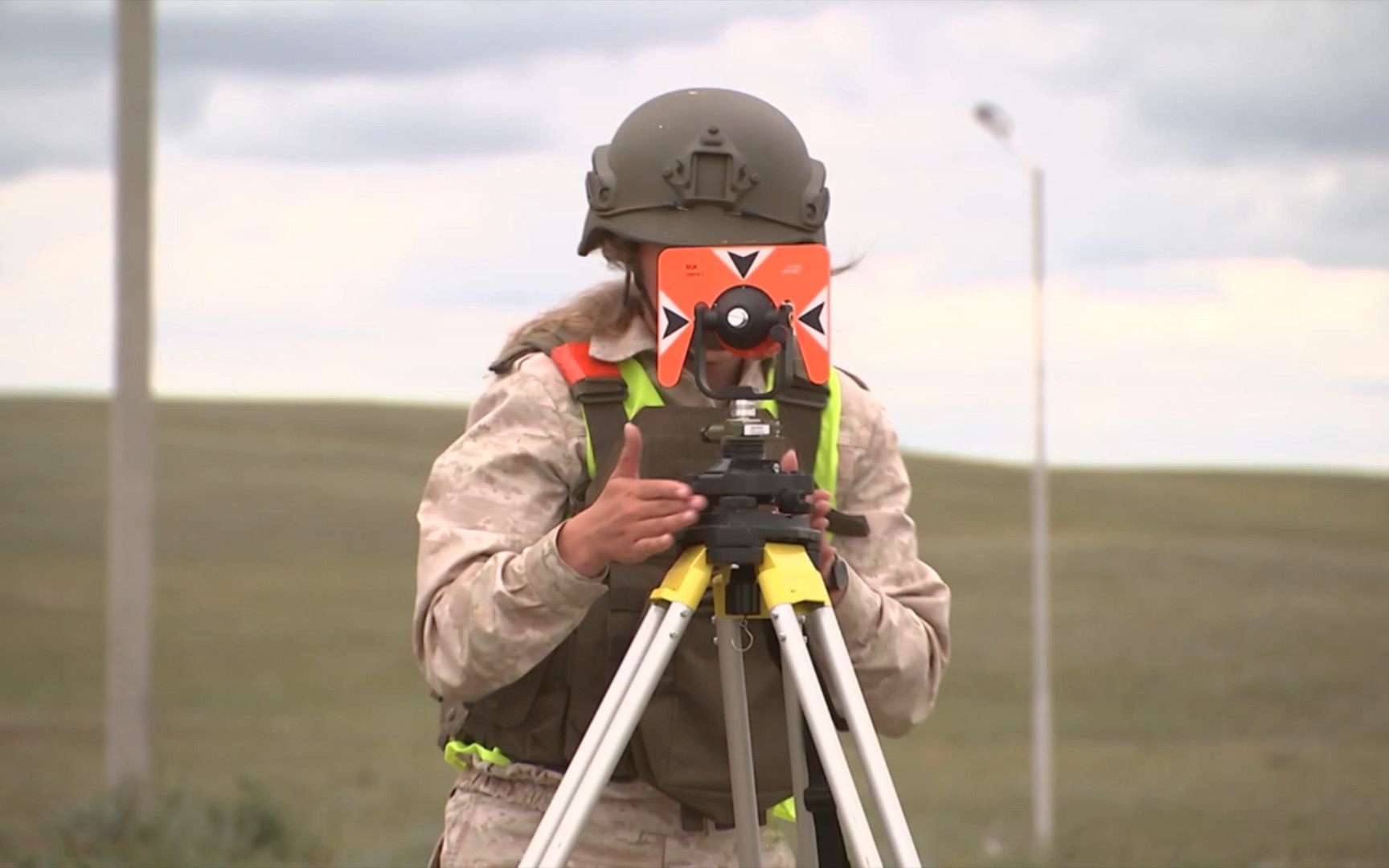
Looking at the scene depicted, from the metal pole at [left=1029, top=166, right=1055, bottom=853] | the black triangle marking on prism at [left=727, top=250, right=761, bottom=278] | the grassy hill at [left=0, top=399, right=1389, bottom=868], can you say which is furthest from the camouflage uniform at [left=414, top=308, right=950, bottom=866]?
the metal pole at [left=1029, top=166, right=1055, bottom=853]

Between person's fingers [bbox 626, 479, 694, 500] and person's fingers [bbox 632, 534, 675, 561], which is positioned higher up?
person's fingers [bbox 626, 479, 694, 500]

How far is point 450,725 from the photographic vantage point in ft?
11.3

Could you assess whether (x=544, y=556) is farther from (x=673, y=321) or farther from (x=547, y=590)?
(x=673, y=321)

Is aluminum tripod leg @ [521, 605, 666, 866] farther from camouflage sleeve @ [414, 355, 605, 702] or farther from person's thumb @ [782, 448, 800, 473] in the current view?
person's thumb @ [782, 448, 800, 473]

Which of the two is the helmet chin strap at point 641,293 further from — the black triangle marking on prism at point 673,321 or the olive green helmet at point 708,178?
the black triangle marking on prism at point 673,321

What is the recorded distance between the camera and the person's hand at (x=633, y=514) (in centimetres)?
282

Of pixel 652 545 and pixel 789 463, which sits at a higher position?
pixel 789 463

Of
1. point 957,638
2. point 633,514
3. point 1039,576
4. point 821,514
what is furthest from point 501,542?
point 957,638

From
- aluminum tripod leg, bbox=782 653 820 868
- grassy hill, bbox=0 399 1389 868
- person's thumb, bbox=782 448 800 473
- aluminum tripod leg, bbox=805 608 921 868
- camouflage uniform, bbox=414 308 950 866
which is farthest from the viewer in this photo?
grassy hill, bbox=0 399 1389 868

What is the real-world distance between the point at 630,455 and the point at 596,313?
0.61 m

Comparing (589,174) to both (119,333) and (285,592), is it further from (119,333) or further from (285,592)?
(285,592)

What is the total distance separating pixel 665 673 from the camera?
332 cm

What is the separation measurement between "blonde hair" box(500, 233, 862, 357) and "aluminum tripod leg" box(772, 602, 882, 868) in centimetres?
72

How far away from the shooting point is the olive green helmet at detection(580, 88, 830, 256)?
3311mm
